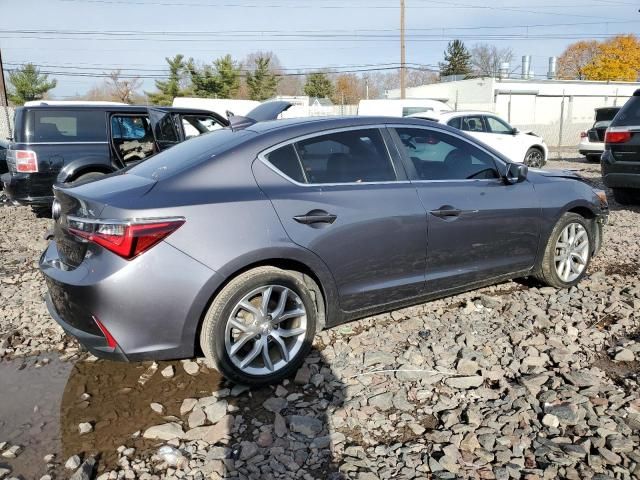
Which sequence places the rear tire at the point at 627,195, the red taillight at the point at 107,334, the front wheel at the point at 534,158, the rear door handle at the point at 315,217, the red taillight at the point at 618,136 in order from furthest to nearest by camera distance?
the front wheel at the point at 534,158
the rear tire at the point at 627,195
the red taillight at the point at 618,136
the rear door handle at the point at 315,217
the red taillight at the point at 107,334

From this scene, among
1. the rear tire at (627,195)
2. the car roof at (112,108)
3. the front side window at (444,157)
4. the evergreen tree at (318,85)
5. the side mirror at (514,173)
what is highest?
the evergreen tree at (318,85)

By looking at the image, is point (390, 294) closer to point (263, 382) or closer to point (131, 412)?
point (263, 382)

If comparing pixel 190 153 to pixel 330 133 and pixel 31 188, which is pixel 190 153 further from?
pixel 31 188

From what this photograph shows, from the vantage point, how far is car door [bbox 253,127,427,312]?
3.29m

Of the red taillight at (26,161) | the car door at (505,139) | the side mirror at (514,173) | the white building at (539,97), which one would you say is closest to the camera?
the side mirror at (514,173)

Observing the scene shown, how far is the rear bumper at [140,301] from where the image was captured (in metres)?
2.81

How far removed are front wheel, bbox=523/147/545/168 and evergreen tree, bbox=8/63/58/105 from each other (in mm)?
44295

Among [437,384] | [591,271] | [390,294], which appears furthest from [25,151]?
[591,271]

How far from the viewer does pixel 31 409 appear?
309 cm

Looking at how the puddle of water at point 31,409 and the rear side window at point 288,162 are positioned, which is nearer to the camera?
the puddle of water at point 31,409

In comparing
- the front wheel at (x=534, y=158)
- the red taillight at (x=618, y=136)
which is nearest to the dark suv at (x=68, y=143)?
the red taillight at (x=618, y=136)

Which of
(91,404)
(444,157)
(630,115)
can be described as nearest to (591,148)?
(630,115)

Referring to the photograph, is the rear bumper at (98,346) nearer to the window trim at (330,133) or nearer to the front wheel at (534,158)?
the window trim at (330,133)

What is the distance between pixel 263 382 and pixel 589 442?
1773 mm
